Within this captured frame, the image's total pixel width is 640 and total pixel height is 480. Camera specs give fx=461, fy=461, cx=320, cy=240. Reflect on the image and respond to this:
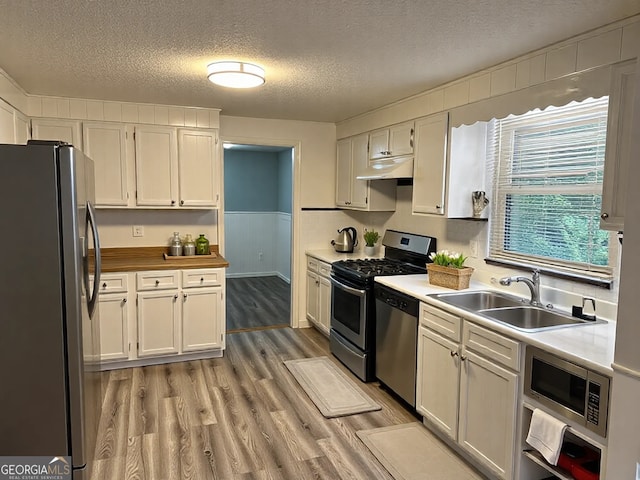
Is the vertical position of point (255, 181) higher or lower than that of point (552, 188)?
higher

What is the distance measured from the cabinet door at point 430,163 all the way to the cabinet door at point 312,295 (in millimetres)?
1574

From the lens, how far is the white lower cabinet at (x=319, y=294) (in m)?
4.50

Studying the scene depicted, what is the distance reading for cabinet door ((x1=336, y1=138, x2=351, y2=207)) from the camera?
4.74m

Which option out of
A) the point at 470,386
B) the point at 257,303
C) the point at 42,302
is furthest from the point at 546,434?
the point at 257,303

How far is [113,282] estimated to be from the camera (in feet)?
12.3

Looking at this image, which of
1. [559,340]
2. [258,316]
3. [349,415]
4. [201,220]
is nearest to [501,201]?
[559,340]

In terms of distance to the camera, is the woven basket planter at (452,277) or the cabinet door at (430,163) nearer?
the woven basket planter at (452,277)

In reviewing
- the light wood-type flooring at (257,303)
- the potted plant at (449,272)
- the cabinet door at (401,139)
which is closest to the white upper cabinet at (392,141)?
the cabinet door at (401,139)

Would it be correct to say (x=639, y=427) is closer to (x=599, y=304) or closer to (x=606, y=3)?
(x=599, y=304)

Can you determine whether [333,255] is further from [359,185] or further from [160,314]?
[160,314]

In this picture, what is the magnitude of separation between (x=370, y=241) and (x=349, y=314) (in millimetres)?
1066

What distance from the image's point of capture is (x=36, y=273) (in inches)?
74.2

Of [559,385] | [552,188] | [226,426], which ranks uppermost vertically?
[552,188]

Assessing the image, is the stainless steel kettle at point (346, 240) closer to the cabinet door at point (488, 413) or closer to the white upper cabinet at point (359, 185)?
the white upper cabinet at point (359, 185)
